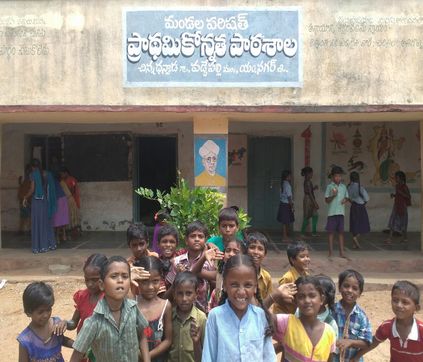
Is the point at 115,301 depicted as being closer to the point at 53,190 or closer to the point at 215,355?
the point at 215,355

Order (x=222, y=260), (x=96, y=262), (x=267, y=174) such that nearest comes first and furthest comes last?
(x=96, y=262)
(x=222, y=260)
(x=267, y=174)

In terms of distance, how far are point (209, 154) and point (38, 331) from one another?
4411 millimetres

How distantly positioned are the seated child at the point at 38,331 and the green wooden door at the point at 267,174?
710 centimetres

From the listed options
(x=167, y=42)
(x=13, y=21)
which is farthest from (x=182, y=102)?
(x=13, y=21)

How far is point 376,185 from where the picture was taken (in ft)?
30.3

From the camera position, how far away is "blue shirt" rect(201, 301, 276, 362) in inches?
78.5

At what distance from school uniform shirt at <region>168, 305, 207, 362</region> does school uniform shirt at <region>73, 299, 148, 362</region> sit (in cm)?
31

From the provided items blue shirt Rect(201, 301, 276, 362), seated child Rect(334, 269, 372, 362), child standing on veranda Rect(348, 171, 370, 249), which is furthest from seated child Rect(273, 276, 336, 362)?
child standing on veranda Rect(348, 171, 370, 249)

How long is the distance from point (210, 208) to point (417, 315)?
3225 millimetres

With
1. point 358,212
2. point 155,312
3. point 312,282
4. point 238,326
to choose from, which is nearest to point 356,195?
point 358,212

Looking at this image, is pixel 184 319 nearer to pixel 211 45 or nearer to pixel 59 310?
pixel 59 310

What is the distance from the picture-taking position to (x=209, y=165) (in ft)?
21.7

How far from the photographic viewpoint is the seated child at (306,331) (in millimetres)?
2289

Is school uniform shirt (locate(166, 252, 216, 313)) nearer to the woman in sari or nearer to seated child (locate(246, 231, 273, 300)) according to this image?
seated child (locate(246, 231, 273, 300))
